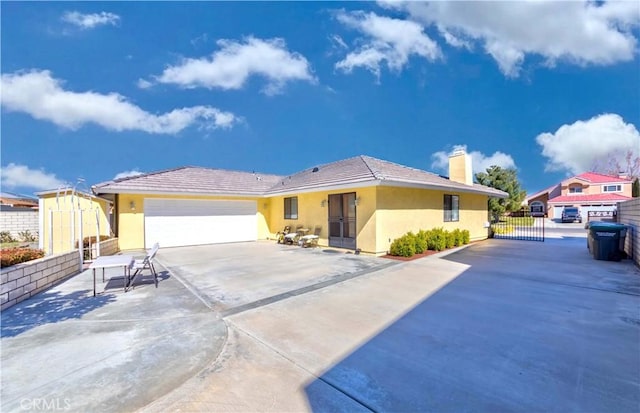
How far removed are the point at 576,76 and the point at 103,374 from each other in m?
28.0

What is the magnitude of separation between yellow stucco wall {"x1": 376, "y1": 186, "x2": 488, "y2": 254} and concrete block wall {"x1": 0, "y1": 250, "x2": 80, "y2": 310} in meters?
9.49

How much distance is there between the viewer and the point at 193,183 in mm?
14883

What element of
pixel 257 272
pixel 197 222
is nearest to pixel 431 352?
pixel 257 272

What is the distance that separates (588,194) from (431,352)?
170ft

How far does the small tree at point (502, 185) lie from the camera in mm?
25656

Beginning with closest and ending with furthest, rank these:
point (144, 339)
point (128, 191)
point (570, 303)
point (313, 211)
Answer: point (144, 339), point (570, 303), point (128, 191), point (313, 211)

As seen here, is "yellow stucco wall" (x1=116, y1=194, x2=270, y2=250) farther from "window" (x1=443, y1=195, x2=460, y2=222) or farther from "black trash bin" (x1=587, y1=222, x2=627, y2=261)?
"black trash bin" (x1=587, y1=222, x2=627, y2=261)

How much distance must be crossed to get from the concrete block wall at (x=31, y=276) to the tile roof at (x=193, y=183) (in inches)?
233

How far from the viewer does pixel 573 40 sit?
43.1ft

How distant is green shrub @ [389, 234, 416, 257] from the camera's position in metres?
10.2

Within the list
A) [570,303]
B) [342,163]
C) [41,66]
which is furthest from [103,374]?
[41,66]

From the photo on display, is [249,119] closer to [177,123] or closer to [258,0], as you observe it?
[177,123]

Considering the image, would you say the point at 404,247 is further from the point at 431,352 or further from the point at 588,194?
the point at 588,194

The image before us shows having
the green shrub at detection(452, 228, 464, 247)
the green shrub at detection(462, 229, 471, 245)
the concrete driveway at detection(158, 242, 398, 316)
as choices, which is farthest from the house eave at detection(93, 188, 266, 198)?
the green shrub at detection(462, 229, 471, 245)
